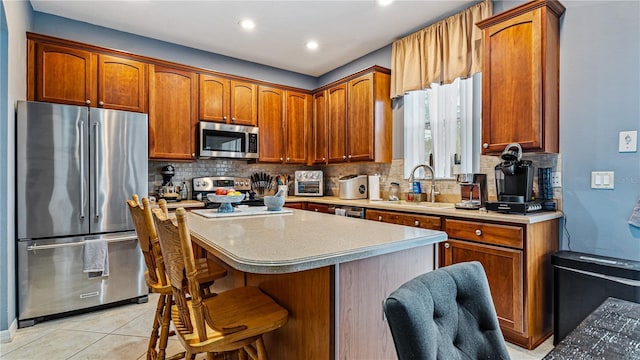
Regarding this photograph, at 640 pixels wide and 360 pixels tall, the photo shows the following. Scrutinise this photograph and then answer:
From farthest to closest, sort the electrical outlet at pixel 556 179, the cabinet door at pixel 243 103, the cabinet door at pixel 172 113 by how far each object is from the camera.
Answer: the cabinet door at pixel 243 103, the cabinet door at pixel 172 113, the electrical outlet at pixel 556 179

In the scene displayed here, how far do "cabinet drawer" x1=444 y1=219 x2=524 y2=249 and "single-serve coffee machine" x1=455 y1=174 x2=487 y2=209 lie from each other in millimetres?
226

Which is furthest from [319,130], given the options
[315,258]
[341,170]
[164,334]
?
[315,258]

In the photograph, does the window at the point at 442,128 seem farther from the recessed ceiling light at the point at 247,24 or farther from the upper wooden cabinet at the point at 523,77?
the recessed ceiling light at the point at 247,24

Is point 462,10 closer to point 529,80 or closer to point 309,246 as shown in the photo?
point 529,80

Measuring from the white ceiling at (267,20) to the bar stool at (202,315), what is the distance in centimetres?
254

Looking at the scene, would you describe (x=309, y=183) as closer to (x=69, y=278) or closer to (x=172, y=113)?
(x=172, y=113)

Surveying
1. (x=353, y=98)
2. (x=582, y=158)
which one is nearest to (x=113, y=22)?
(x=353, y=98)

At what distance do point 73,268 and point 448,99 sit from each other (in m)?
3.79

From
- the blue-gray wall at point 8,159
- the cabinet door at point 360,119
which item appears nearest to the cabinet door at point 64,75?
the blue-gray wall at point 8,159

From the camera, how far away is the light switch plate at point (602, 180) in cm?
225

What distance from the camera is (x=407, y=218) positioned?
9.52 feet

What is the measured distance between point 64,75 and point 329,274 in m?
3.35

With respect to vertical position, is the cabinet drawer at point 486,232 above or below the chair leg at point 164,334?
above

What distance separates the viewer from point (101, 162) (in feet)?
9.62
